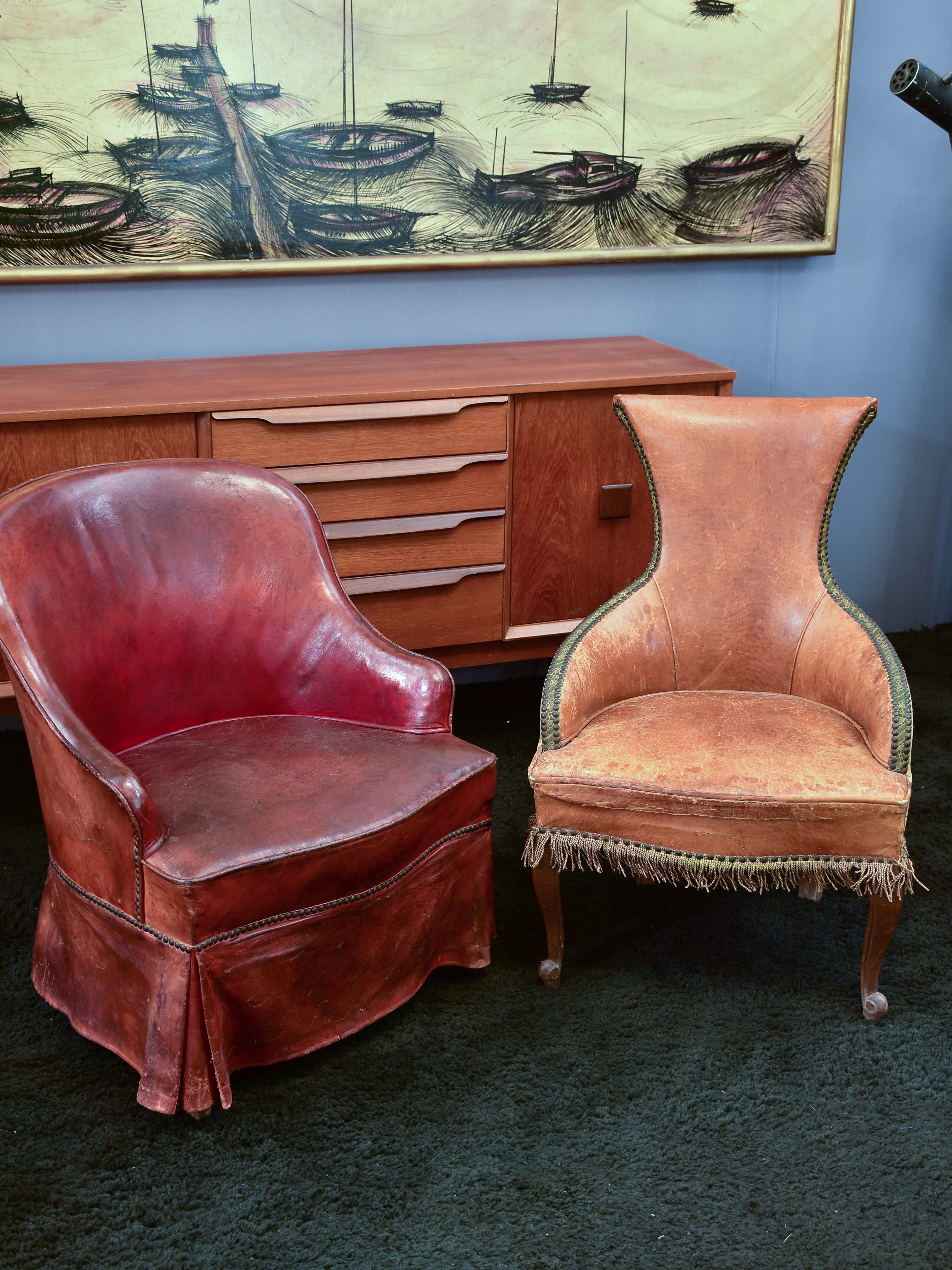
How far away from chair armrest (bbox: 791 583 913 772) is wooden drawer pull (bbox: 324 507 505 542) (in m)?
0.85

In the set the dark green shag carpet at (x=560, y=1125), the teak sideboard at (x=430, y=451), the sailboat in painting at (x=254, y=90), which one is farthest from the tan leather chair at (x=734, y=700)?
the sailboat in painting at (x=254, y=90)

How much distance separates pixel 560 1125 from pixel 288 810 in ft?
2.20

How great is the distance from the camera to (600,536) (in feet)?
9.55

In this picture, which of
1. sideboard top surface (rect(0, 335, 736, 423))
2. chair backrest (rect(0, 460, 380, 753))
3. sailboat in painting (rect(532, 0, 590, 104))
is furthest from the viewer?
sailboat in painting (rect(532, 0, 590, 104))

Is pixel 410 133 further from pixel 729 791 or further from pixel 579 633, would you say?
pixel 729 791

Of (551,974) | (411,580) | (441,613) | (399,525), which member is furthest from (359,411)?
(551,974)

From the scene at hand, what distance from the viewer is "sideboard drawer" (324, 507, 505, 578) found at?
271 centimetres

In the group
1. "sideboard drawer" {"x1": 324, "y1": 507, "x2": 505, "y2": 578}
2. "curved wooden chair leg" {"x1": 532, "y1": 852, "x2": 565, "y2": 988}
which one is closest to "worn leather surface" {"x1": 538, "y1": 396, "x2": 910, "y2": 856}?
"curved wooden chair leg" {"x1": 532, "y1": 852, "x2": 565, "y2": 988}

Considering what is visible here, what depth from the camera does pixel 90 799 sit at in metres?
1.77

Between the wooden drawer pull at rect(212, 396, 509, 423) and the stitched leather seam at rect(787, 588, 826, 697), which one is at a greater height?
the wooden drawer pull at rect(212, 396, 509, 423)

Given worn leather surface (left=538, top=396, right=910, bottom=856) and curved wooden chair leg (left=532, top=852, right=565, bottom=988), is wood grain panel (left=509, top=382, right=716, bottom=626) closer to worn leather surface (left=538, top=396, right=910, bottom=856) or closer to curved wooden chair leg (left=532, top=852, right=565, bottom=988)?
worn leather surface (left=538, top=396, right=910, bottom=856)

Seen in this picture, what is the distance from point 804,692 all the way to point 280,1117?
1283 mm

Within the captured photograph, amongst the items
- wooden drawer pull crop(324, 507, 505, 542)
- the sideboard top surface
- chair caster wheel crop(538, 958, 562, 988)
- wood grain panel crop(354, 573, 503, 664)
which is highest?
the sideboard top surface

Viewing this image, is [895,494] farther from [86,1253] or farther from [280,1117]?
[86,1253]
